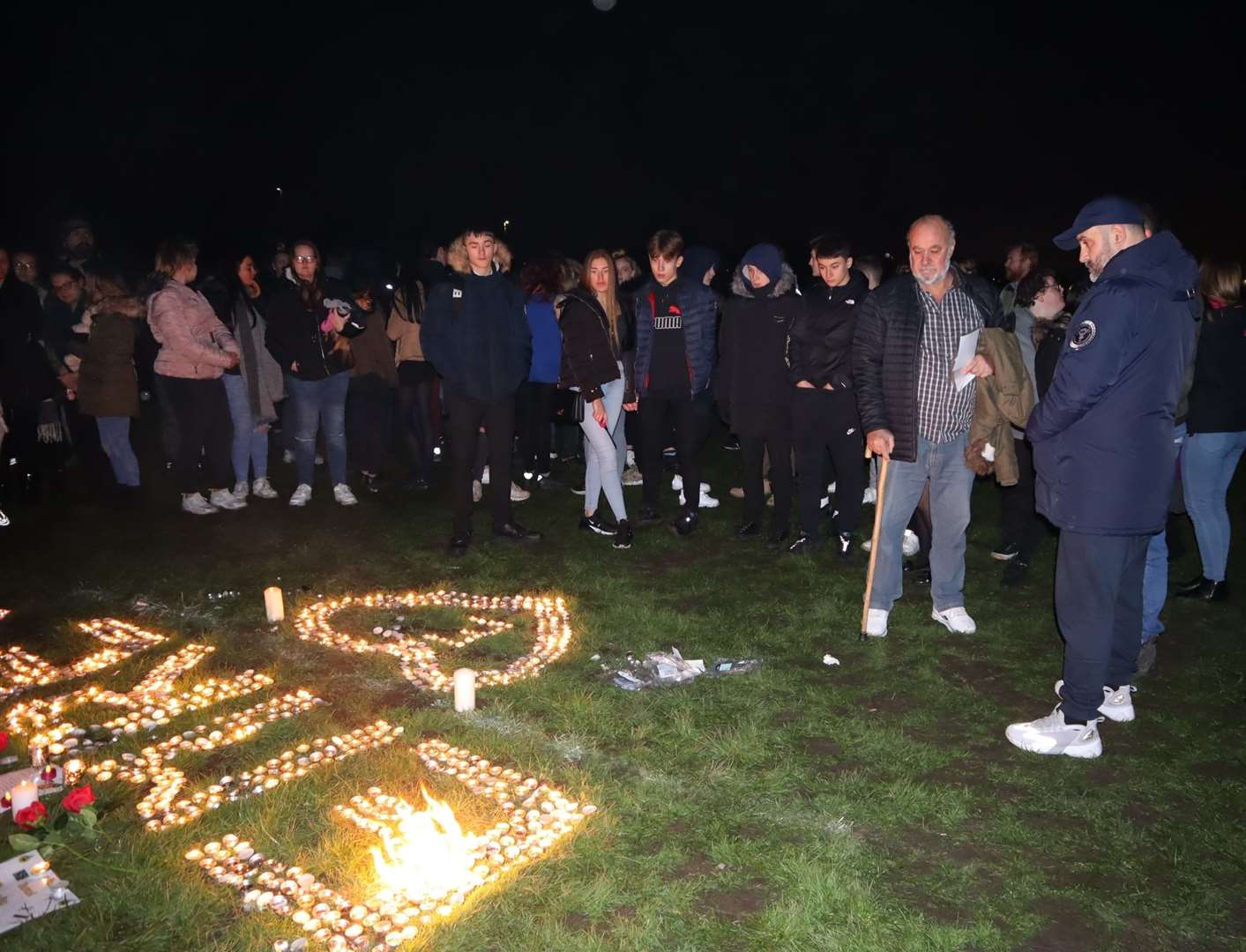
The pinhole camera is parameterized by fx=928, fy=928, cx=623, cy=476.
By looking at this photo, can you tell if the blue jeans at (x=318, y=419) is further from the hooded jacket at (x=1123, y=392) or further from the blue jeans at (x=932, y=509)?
the hooded jacket at (x=1123, y=392)

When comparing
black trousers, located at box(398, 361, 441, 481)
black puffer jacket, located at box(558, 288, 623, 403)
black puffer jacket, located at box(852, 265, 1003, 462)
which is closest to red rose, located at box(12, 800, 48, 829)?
black puffer jacket, located at box(852, 265, 1003, 462)

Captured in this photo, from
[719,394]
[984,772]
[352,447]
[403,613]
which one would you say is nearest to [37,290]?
[352,447]

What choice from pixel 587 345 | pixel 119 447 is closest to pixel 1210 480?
pixel 587 345

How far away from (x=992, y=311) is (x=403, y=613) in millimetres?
4094

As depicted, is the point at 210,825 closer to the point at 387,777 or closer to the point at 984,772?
the point at 387,777

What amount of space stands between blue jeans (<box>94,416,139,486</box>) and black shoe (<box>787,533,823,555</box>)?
6.09 meters

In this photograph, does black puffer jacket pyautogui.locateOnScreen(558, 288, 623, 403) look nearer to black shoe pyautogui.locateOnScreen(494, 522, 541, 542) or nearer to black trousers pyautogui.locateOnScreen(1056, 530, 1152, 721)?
black shoe pyautogui.locateOnScreen(494, 522, 541, 542)

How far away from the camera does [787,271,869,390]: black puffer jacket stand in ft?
21.8

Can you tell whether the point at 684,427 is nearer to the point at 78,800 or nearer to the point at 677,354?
the point at 677,354

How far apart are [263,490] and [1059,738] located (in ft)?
23.7

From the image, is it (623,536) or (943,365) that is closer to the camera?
(943,365)

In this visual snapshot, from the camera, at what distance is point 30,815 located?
3504mm

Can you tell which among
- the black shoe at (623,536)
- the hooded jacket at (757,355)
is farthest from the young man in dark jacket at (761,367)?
the black shoe at (623,536)

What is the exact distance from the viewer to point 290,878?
3.37 metres
